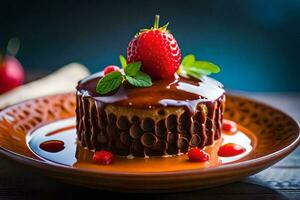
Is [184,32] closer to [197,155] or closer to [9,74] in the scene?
[9,74]

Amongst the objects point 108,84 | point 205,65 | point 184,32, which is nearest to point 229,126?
point 205,65

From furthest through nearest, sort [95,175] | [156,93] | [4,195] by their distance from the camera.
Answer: [156,93] < [4,195] < [95,175]

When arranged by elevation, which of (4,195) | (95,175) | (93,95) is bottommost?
(4,195)

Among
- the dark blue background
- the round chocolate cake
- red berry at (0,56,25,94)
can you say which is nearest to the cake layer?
the round chocolate cake

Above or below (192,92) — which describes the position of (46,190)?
below

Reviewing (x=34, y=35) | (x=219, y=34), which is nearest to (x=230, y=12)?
(x=219, y=34)

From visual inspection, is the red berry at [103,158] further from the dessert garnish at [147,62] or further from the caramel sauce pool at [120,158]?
the dessert garnish at [147,62]

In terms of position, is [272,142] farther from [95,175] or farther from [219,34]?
[219,34]
